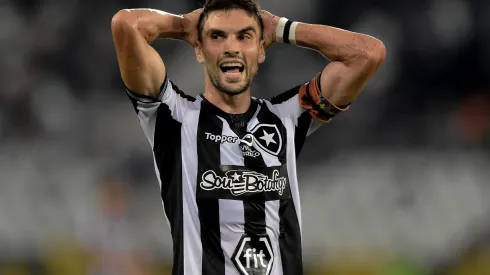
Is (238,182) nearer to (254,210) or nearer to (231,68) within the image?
(254,210)

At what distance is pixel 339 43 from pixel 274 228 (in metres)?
0.90

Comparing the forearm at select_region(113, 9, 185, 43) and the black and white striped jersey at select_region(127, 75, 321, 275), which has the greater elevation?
the forearm at select_region(113, 9, 185, 43)

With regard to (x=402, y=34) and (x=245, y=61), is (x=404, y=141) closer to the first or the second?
(x=402, y=34)

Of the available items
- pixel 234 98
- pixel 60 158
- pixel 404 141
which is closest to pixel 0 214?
pixel 60 158

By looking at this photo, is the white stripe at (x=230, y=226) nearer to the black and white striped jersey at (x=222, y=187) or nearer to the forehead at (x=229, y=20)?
the black and white striped jersey at (x=222, y=187)

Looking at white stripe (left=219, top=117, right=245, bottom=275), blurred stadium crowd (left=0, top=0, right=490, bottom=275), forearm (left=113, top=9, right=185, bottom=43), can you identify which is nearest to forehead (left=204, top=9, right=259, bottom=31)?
forearm (left=113, top=9, right=185, bottom=43)

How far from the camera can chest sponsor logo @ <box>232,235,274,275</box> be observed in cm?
326

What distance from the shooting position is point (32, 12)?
25.3ft

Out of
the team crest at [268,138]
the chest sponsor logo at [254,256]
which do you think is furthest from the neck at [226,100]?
the chest sponsor logo at [254,256]

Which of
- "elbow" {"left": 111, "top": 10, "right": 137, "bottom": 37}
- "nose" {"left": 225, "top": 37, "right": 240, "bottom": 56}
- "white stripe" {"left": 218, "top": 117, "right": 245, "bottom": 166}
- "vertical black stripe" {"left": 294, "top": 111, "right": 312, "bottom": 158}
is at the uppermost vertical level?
"elbow" {"left": 111, "top": 10, "right": 137, "bottom": 37}

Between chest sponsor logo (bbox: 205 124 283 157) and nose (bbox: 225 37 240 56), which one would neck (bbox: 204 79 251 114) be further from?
nose (bbox: 225 37 240 56)

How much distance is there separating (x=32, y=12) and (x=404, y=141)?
3.83 m

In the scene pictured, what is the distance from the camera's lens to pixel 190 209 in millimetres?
3297

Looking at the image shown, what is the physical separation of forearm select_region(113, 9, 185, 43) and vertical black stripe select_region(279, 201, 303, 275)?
904 mm
